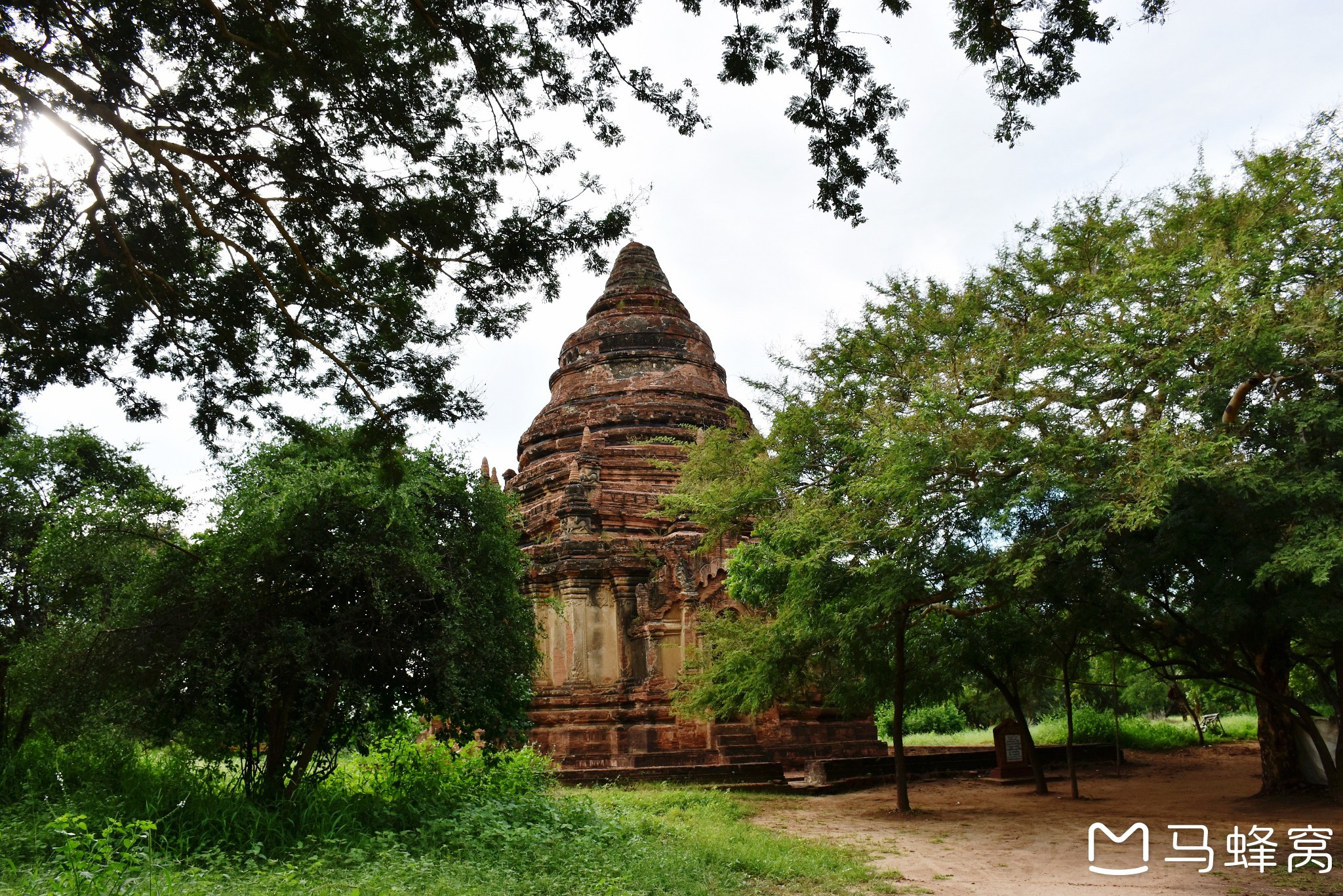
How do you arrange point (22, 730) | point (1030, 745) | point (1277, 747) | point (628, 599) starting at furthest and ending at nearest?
1. point (628, 599)
2. point (1030, 745)
3. point (1277, 747)
4. point (22, 730)

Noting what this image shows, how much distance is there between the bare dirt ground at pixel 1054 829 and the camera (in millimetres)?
7219

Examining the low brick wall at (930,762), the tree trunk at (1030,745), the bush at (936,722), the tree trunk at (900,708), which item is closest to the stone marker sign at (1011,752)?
the low brick wall at (930,762)

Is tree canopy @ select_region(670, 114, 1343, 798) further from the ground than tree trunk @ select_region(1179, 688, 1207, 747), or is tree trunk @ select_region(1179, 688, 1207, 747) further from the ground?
tree canopy @ select_region(670, 114, 1343, 798)

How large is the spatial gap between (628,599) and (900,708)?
18.0ft

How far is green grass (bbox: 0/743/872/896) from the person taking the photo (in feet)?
18.6

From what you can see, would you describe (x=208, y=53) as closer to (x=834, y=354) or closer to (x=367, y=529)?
(x=367, y=529)

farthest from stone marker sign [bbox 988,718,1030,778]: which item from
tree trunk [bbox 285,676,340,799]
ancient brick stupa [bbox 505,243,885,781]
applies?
tree trunk [bbox 285,676,340,799]

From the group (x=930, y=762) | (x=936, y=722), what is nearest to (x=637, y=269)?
(x=930, y=762)

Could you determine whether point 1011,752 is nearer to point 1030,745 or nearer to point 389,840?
point 1030,745

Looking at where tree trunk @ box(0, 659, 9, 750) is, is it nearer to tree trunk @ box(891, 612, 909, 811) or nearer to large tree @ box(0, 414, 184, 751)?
large tree @ box(0, 414, 184, 751)

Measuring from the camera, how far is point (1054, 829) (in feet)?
33.6

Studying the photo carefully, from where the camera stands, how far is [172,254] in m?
6.72

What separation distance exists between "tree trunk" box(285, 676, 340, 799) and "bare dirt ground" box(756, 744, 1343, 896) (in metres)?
4.74

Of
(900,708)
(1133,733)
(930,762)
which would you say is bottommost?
(1133,733)
